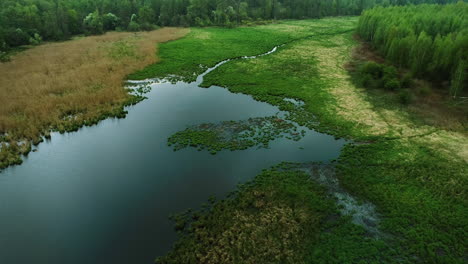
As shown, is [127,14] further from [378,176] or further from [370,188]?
[370,188]

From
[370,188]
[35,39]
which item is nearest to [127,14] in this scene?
[35,39]

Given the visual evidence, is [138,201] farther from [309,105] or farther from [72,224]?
[309,105]

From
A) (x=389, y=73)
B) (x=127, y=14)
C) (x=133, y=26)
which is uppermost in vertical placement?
(x=127, y=14)

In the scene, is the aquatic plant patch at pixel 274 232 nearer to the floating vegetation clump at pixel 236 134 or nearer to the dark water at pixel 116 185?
the dark water at pixel 116 185

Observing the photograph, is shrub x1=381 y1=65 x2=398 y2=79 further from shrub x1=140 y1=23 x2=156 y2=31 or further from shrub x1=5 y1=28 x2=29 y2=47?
shrub x1=5 y1=28 x2=29 y2=47

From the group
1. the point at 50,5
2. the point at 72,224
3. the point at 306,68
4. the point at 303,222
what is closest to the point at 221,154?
the point at 303,222

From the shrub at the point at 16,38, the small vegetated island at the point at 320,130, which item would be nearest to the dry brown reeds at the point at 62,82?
the small vegetated island at the point at 320,130

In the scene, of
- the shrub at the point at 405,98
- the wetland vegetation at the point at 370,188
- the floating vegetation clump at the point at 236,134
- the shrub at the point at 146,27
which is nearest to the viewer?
the wetland vegetation at the point at 370,188
